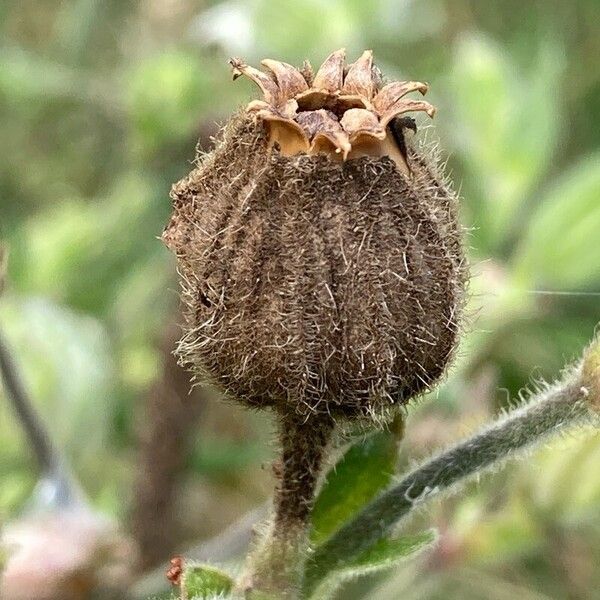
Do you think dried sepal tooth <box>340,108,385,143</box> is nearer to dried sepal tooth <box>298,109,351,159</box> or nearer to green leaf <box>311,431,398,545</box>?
dried sepal tooth <box>298,109,351,159</box>

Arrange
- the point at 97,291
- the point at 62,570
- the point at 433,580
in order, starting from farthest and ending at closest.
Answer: the point at 97,291
the point at 433,580
the point at 62,570

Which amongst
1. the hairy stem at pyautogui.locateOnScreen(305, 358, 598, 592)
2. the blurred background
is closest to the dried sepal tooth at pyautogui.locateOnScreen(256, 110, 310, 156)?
the hairy stem at pyautogui.locateOnScreen(305, 358, 598, 592)

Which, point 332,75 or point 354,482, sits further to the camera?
point 354,482

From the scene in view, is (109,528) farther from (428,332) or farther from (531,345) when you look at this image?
(531,345)

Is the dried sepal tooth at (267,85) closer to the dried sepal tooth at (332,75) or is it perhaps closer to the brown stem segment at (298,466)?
the dried sepal tooth at (332,75)

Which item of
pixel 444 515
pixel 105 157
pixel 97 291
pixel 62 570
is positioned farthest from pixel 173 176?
pixel 62 570

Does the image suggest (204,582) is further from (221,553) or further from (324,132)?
(221,553)

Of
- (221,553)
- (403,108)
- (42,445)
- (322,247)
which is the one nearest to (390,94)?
(403,108)
